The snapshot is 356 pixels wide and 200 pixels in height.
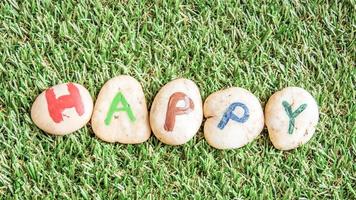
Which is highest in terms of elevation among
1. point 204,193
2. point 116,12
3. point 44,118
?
point 116,12

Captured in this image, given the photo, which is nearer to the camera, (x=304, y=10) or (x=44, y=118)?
(x=44, y=118)

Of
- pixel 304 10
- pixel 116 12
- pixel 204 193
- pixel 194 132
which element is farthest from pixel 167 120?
pixel 304 10

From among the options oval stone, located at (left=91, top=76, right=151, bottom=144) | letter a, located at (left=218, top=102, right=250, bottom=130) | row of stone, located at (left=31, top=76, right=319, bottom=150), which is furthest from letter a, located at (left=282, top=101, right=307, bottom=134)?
oval stone, located at (left=91, top=76, right=151, bottom=144)

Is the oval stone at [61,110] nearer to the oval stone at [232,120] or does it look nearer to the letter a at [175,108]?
the letter a at [175,108]

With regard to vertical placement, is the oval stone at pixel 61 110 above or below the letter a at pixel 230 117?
above

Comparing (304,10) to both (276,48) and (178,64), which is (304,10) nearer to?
(276,48)

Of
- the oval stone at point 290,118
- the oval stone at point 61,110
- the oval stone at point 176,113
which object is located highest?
the oval stone at point 61,110

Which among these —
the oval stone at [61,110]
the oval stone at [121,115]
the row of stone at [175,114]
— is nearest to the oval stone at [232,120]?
the row of stone at [175,114]

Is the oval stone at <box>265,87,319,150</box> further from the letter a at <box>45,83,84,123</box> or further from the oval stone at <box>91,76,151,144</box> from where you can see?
the letter a at <box>45,83,84,123</box>
